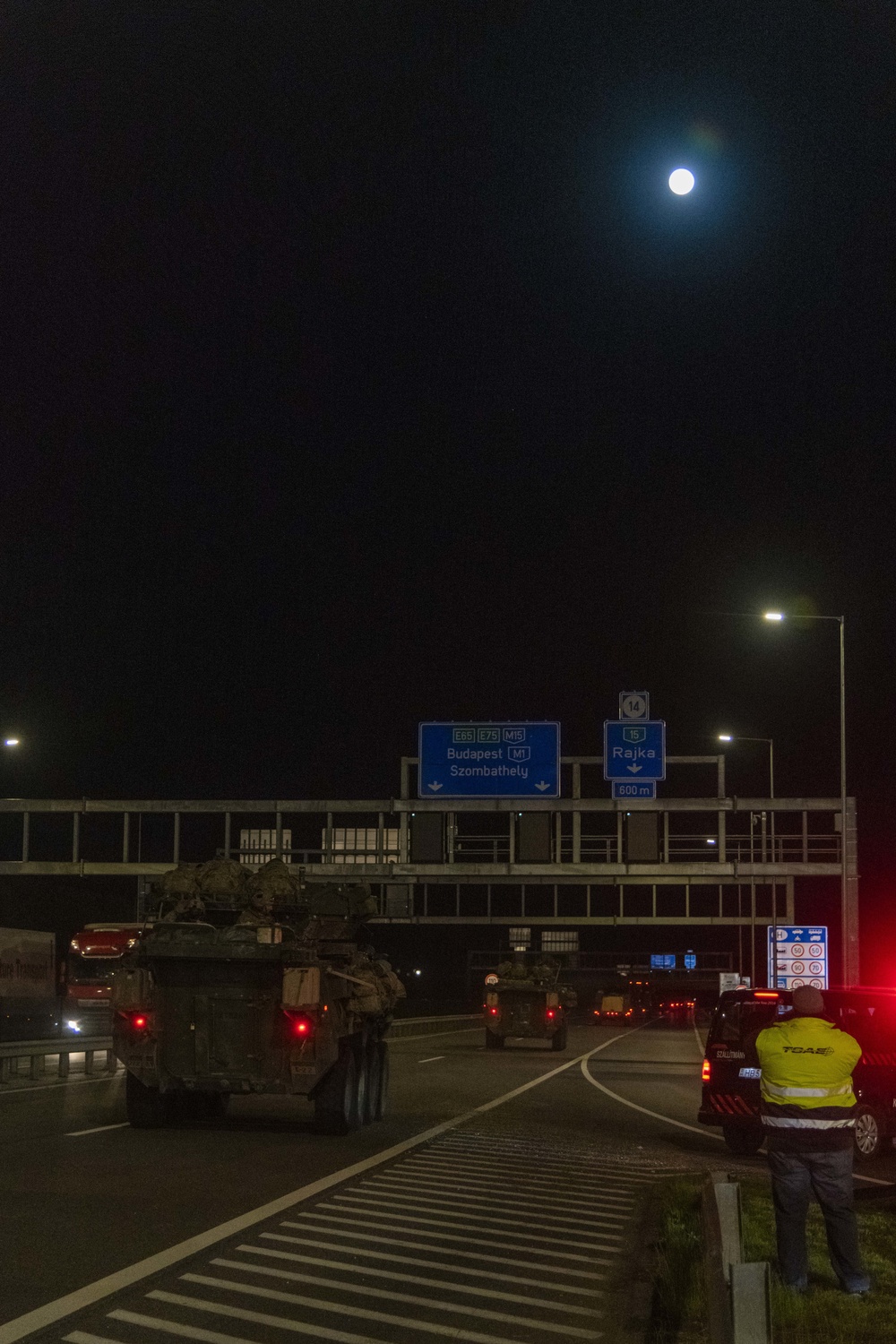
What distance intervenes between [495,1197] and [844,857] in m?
25.1

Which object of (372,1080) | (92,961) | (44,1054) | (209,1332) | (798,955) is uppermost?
(798,955)

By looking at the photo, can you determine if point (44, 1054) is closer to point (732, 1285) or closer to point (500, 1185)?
point (500, 1185)

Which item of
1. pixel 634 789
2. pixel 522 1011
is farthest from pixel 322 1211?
pixel 522 1011

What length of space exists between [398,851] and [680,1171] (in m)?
25.9

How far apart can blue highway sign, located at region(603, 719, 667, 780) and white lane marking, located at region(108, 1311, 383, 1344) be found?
3139cm

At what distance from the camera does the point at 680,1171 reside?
16.0 metres

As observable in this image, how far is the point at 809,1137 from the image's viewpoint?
9570 mm

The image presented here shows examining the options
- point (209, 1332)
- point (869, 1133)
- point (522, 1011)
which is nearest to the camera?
point (209, 1332)

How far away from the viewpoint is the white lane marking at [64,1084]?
83.1 feet

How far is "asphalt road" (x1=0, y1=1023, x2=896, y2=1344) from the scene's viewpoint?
8.75 m

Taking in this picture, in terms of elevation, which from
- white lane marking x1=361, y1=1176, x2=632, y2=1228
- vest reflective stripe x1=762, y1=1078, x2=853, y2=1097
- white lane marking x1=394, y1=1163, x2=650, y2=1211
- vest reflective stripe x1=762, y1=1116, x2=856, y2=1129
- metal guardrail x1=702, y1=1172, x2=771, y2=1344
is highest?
vest reflective stripe x1=762, y1=1078, x2=853, y2=1097

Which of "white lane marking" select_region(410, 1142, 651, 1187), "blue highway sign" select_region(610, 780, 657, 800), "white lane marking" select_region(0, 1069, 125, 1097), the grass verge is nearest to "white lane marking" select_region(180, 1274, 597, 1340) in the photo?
the grass verge

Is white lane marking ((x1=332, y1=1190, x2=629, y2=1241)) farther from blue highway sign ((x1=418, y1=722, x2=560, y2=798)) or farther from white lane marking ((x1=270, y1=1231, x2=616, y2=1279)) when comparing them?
blue highway sign ((x1=418, y1=722, x2=560, y2=798))

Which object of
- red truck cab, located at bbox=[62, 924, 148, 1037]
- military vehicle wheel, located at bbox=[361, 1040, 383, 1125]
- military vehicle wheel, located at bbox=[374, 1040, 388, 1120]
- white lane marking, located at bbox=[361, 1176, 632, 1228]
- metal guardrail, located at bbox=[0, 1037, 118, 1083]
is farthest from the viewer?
red truck cab, located at bbox=[62, 924, 148, 1037]
